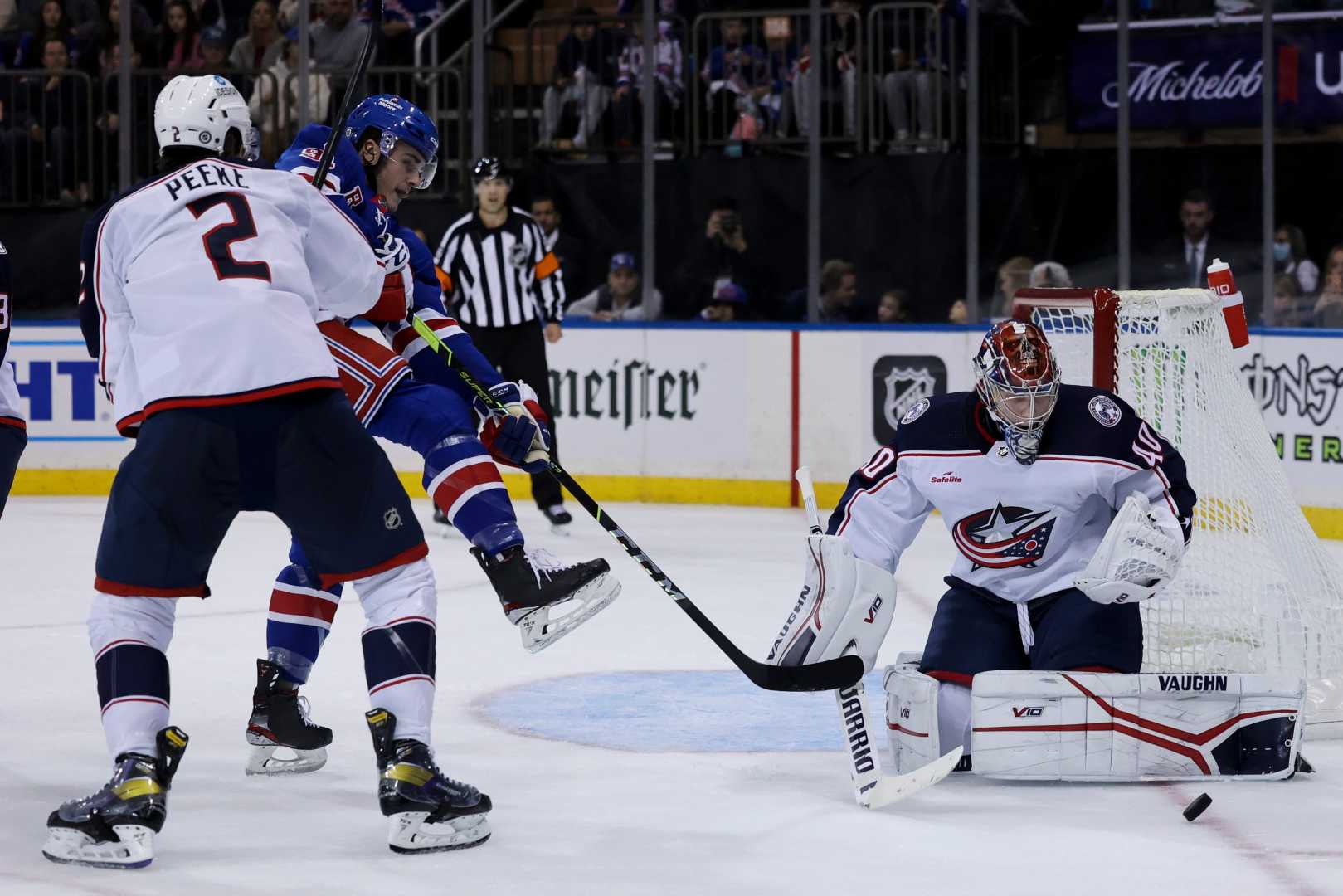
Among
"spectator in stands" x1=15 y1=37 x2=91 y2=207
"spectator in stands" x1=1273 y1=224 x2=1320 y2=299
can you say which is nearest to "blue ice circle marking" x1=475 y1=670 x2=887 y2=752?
"spectator in stands" x1=1273 y1=224 x2=1320 y2=299

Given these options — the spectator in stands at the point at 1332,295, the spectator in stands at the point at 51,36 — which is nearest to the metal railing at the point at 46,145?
the spectator in stands at the point at 51,36

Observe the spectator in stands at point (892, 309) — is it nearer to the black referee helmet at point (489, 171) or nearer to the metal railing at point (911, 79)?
the metal railing at point (911, 79)

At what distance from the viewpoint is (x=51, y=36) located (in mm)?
9039

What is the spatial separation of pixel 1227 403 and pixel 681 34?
5195 millimetres

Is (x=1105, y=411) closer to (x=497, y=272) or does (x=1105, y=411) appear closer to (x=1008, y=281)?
(x=497, y=272)

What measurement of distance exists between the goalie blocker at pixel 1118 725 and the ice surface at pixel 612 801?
0.04 m

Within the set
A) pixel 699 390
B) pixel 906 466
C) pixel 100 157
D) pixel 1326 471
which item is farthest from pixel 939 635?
pixel 100 157

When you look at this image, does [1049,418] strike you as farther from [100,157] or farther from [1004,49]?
[100,157]

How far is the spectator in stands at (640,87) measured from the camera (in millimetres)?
8508

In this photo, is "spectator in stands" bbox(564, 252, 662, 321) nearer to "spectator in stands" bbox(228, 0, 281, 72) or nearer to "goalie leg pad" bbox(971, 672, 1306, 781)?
"spectator in stands" bbox(228, 0, 281, 72)

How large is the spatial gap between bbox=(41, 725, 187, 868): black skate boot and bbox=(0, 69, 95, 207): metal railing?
21.3ft

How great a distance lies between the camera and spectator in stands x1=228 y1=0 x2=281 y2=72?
885 cm

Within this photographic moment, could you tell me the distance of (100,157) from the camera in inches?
344

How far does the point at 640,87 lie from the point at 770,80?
0.56m
